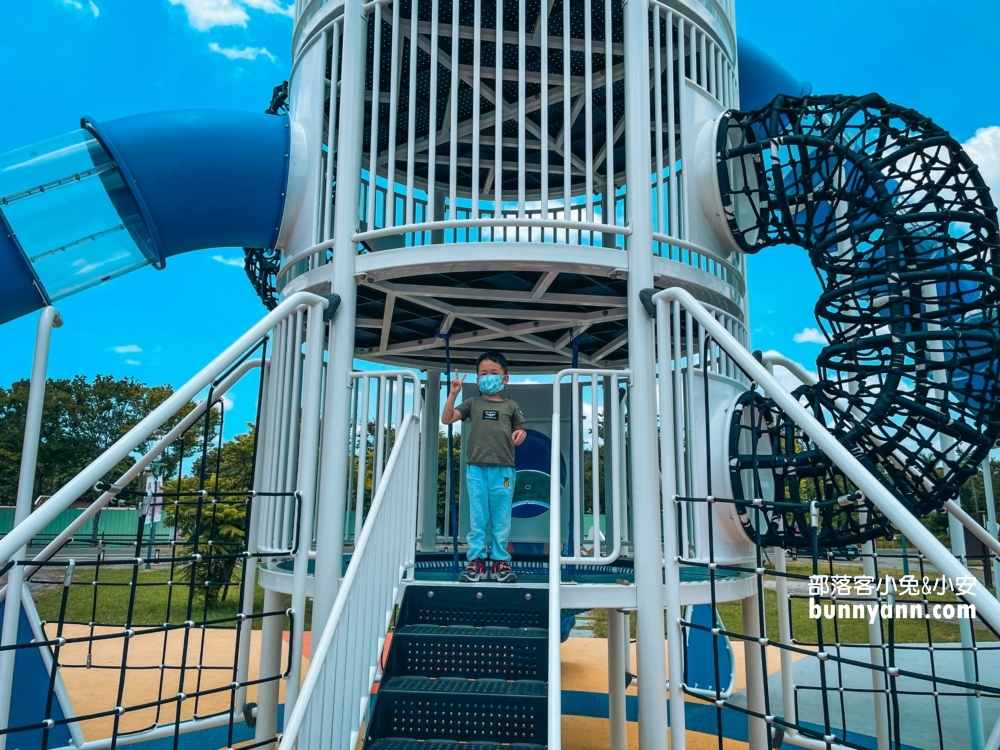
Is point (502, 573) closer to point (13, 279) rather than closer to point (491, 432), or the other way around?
point (491, 432)

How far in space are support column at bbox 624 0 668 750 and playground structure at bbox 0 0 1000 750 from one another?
0.07ft

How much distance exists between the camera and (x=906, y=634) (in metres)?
16.4

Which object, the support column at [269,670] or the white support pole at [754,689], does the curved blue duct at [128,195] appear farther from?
the white support pole at [754,689]

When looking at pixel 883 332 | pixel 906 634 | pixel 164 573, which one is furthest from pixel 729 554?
pixel 164 573

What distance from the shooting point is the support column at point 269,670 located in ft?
16.5

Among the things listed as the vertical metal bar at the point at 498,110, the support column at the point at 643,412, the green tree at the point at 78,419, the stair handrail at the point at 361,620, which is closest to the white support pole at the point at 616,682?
the support column at the point at 643,412

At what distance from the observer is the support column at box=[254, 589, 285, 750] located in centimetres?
504

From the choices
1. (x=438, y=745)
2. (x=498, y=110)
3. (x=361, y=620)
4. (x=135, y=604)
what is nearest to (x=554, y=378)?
(x=498, y=110)

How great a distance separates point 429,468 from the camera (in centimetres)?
849

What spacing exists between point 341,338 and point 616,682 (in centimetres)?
443

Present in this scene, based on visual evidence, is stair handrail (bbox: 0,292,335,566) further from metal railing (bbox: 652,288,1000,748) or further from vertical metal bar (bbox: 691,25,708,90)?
vertical metal bar (bbox: 691,25,708,90)

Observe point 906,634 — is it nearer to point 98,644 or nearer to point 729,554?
point 729,554

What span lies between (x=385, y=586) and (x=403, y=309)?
131 inches

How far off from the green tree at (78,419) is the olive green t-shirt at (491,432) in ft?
139
